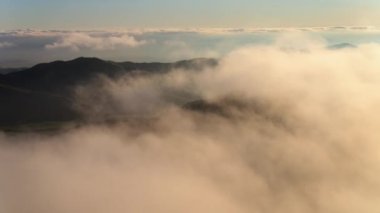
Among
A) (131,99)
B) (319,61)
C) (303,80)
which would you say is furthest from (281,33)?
(131,99)

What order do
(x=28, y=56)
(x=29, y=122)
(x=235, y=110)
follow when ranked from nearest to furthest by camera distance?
(x=28, y=56) < (x=29, y=122) < (x=235, y=110)

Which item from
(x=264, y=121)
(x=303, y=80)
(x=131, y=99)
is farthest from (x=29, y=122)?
(x=303, y=80)

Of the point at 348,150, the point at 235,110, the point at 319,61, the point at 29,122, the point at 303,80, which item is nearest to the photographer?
the point at 319,61

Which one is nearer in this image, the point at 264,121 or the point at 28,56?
the point at 28,56

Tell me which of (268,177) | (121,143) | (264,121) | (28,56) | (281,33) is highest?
(281,33)

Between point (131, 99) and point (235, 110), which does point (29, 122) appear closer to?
point (131, 99)

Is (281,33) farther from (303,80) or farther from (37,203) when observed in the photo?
(37,203)

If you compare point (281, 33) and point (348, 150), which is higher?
point (281, 33)
